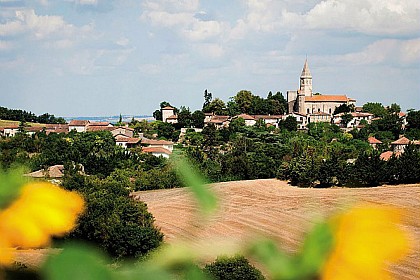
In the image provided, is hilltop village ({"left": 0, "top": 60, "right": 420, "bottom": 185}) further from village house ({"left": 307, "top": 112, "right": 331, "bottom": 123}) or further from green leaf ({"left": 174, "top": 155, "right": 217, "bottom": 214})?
green leaf ({"left": 174, "top": 155, "right": 217, "bottom": 214})

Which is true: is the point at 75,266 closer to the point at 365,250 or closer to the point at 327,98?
the point at 365,250

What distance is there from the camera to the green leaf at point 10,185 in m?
0.19

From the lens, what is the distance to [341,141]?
23.9 meters

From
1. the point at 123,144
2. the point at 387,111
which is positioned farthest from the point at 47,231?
the point at 387,111

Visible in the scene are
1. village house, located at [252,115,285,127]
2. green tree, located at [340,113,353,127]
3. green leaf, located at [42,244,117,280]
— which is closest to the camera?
green leaf, located at [42,244,117,280]

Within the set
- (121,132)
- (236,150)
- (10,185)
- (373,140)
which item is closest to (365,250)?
(10,185)

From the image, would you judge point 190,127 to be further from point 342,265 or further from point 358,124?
point 342,265

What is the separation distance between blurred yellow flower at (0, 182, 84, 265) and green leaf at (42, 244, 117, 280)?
0.14 ft

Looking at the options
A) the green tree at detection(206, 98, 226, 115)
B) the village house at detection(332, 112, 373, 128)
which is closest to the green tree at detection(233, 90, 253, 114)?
the green tree at detection(206, 98, 226, 115)

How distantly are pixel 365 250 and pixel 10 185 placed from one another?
0.41ft

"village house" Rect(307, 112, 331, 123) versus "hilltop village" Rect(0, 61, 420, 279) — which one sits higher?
"village house" Rect(307, 112, 331, 123)

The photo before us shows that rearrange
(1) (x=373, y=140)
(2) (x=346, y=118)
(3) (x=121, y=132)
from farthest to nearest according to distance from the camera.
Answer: (2) (x=346, y=118) → (3) (x=121, y=132) → (1) (x=373, y=140)

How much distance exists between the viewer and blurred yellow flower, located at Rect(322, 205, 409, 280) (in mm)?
147

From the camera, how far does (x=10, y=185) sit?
0.64ft
